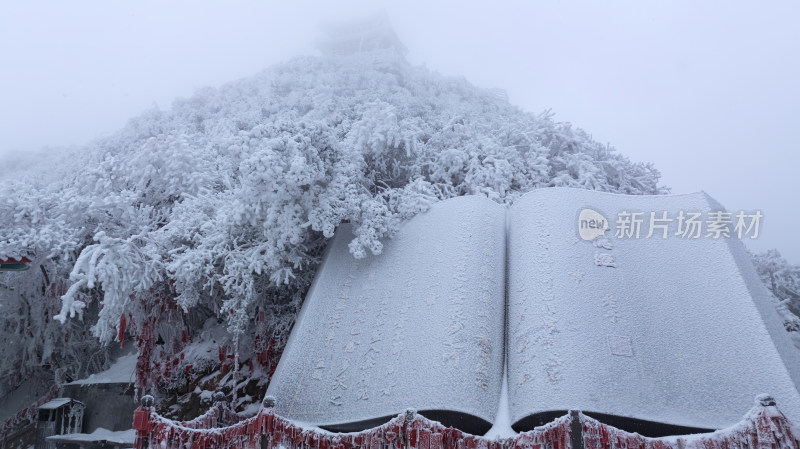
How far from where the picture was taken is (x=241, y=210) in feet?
31.0

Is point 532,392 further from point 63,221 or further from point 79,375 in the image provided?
point 79,375

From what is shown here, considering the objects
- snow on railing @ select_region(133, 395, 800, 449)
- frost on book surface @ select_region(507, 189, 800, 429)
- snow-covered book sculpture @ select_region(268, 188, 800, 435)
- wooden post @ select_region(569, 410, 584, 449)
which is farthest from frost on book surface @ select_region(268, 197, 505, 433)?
wooden post @ select_region(569, 410, 584, 449)

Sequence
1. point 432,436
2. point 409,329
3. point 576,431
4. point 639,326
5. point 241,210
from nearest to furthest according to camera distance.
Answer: point 576,431, point 432,436, point 639,326, point 409,329, point 241,210

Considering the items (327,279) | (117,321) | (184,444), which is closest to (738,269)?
(327,279)

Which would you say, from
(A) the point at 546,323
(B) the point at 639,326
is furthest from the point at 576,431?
(B) the point at 639,326

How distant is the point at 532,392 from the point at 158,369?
8529 mm

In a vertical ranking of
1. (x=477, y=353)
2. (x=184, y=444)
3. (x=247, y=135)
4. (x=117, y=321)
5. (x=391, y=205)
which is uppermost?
(x=247, y=135)

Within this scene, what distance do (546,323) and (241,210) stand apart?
572 centimetres

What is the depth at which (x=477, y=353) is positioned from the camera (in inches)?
318

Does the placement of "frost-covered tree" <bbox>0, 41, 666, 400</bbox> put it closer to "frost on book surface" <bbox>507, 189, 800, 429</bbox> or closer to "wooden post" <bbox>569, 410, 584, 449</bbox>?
"frost on book surface" <bbox>507, 189, 800, 429</bbox>

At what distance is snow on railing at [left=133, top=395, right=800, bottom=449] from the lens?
5.38 metres

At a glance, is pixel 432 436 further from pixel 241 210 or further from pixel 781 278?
pixel 781 278

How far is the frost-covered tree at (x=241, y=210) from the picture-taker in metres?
9.56

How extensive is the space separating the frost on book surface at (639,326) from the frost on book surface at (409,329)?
1.93 ft
